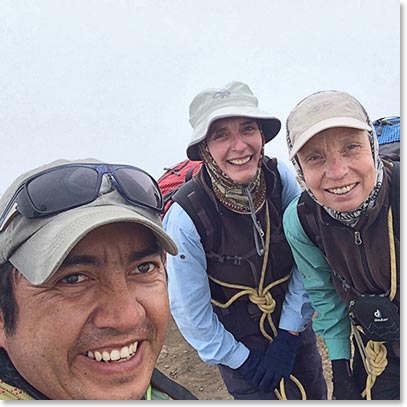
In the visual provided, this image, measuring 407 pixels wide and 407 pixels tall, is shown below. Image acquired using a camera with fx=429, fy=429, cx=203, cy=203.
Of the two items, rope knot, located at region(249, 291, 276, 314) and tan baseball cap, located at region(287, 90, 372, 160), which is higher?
tan baseball cap, located at region(287, 90, 372, 160)

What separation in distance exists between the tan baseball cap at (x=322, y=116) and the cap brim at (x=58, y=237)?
98cm

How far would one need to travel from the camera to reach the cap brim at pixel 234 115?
239 cm

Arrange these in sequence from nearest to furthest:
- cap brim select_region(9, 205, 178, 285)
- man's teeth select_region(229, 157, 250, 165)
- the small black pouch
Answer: cap brim select_region(9, 205, 178, 285)
the small black pouch
man's teeth select_region(229, 157, 250, 165)

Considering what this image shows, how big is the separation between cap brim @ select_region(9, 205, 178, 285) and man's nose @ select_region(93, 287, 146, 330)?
0.17 metres

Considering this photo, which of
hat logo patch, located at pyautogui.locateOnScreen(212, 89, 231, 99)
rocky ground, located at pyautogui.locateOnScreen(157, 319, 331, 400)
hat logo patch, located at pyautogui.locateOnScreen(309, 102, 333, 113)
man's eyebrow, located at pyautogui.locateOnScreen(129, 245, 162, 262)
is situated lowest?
rocky ground, located at pyautogui.locateOnScreen(157, 319, 331, 400)

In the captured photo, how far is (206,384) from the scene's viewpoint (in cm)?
493

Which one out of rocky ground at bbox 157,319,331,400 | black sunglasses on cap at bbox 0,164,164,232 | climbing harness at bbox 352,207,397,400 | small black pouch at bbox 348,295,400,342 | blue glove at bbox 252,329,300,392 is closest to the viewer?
black sunglasses on cap at bbox 0,164,164,232

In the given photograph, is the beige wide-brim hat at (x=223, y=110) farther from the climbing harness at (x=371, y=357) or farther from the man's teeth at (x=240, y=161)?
the climbing harness at (x=371, y=357)

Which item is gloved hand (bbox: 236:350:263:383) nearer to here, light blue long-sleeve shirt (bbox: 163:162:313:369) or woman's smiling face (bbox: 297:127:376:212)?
light blue long-sleeve shirt (bbox: 163:162:313:369)

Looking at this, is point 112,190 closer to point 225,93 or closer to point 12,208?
Answer: point 12,208

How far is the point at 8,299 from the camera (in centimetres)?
126

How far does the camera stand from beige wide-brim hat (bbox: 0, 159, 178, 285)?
3.83 feet

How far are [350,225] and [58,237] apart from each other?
142 cm

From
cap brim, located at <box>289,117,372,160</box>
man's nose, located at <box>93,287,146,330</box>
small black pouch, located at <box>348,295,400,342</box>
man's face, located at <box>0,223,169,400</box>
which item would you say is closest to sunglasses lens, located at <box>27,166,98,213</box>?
man's face, located at <box>0,223,169,400</box>
